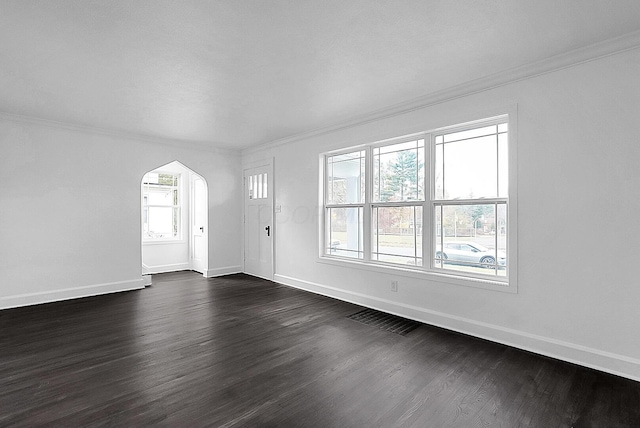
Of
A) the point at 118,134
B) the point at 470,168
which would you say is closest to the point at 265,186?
the point at 118,134

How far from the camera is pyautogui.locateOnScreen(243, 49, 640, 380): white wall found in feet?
8.51

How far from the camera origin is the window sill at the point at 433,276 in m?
3.27

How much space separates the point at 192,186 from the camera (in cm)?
751

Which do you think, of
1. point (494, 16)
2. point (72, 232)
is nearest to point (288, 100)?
point (494, 16)

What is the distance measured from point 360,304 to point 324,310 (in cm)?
56

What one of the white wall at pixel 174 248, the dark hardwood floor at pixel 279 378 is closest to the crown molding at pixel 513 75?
the dark hardwood floor at pixel 279 378

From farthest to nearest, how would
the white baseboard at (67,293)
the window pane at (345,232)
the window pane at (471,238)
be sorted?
the window pane at (345,232), the white baseboard at (67,293), the window pane at (471,238)

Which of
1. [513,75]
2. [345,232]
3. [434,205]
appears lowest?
[345,232]

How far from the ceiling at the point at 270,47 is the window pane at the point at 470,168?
2.28 ft

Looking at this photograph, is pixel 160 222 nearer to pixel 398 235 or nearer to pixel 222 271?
pixel 222 271

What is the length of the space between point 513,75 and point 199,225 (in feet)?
20.7

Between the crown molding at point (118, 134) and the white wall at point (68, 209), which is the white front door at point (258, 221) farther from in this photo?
the white wall at point (68, 209)

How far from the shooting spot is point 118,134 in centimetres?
541

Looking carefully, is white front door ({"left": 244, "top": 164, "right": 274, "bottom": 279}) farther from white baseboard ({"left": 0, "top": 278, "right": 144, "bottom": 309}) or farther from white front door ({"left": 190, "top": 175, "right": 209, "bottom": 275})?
white baseboard ({"left": 0, "top": 278, "right": 144, "bottom": 309})
